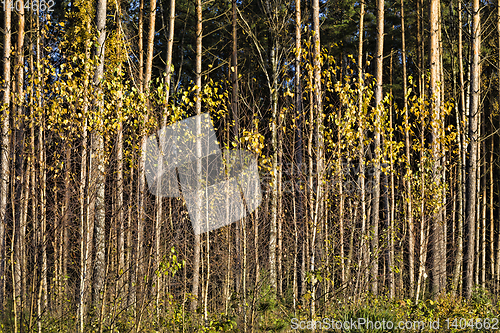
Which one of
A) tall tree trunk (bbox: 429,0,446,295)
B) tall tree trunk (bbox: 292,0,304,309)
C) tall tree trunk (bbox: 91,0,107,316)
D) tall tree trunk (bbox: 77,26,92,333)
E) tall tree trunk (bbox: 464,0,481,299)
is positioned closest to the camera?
tall tree trunk (bbox: 77,26,92,333)

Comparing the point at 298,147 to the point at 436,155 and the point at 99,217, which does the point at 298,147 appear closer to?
the point at 436,155

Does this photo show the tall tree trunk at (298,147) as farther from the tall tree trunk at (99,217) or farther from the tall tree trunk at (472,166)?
the tall tree trunk at (472,166)

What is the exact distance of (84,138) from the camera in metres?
5.94

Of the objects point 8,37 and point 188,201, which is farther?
point 8,37

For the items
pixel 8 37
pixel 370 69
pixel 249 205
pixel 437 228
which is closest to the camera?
pixel 249 205

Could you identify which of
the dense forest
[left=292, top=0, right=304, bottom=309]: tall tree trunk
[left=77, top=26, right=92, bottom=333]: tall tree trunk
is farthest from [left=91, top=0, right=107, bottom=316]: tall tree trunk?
[left=292, top=0, right=304, bottom=309]: tall tree trunk

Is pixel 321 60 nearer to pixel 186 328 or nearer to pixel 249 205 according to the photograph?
pixel 249 205

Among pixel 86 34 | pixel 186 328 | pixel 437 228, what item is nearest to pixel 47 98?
pixel 86 34

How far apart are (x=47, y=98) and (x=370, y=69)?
13.9 m

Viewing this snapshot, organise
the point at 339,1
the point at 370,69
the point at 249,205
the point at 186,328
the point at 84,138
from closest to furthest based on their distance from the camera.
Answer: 1. the point at 84,138
2. the point at 186,328
3. the point at 249,205
4. the point at 339,1
5. the point at 370,69

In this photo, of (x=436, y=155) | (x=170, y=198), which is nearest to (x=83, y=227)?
(x=170, y=198)

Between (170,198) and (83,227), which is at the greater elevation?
(170,198)

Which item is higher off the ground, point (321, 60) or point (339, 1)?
point (339, 1)

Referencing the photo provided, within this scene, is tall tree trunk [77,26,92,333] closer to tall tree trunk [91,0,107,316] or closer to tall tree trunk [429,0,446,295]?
tall tree trunk [91,0,107,316]
